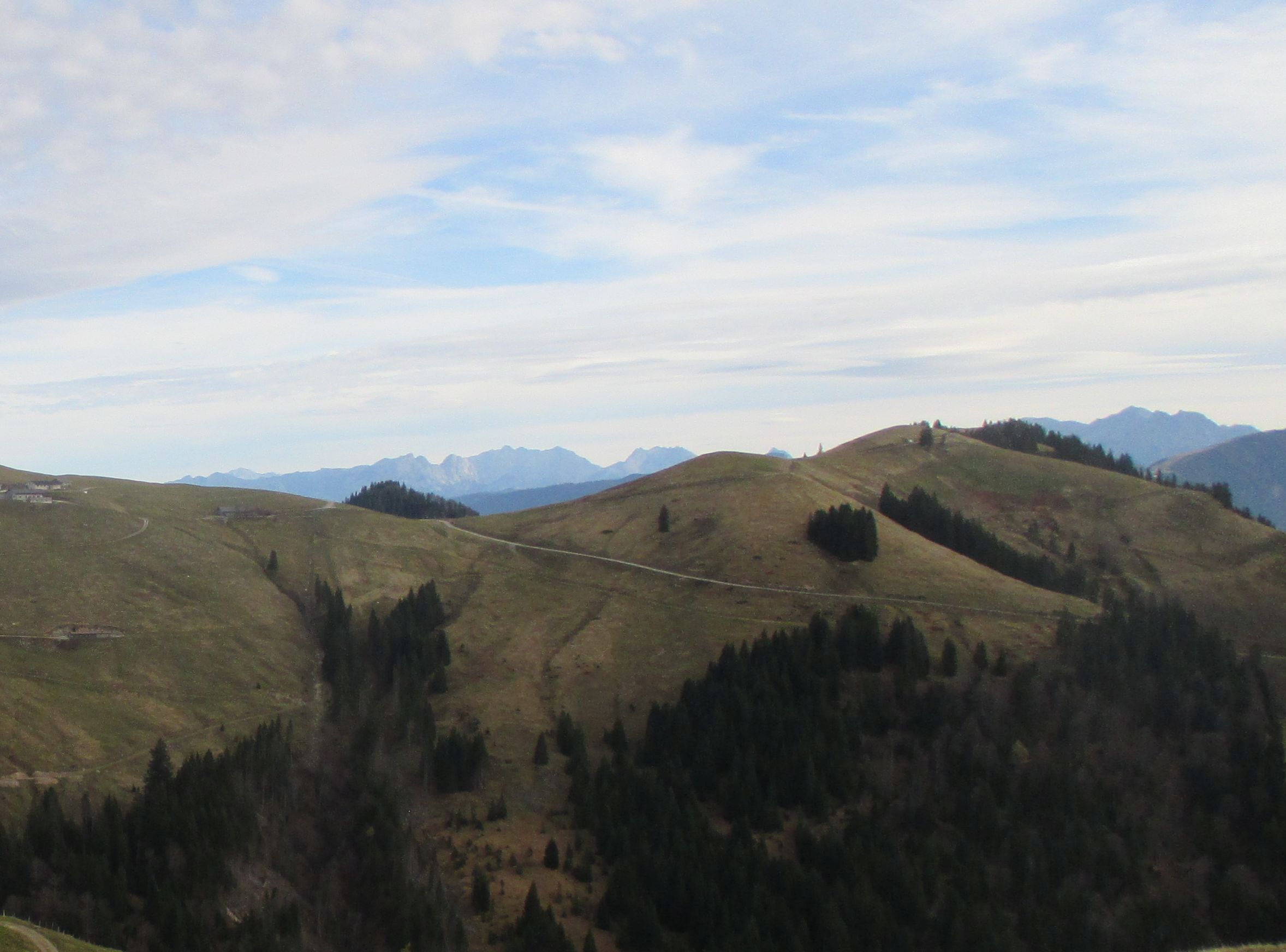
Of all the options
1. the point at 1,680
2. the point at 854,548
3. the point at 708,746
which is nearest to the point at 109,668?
the point at 1,680

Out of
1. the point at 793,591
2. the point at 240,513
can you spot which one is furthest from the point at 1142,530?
the point at 240,513

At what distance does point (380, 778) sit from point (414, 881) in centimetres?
1642

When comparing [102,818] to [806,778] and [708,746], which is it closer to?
[708,746]

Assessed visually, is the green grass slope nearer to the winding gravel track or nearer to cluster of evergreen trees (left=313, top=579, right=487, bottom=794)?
the winding gravel track

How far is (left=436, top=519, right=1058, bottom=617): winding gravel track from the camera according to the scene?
123250 millimetres

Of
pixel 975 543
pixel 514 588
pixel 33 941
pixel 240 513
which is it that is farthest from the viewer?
pixel 975 543

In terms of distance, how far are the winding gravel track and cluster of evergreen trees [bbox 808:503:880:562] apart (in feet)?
36.8

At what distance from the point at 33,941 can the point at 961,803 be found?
81.5m

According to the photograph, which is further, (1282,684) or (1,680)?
(1282,684)

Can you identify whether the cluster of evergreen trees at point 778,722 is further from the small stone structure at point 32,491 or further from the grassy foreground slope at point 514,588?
the small stone structure at point 32,491

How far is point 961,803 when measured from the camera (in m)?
92.6

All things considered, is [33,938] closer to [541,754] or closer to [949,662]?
[541,754]

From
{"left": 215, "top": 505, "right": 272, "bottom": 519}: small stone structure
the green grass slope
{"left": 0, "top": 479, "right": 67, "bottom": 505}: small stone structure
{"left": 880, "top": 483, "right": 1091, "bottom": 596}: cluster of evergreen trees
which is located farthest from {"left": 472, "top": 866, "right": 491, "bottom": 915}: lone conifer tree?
the green grass slope

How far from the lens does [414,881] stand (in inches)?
3063
